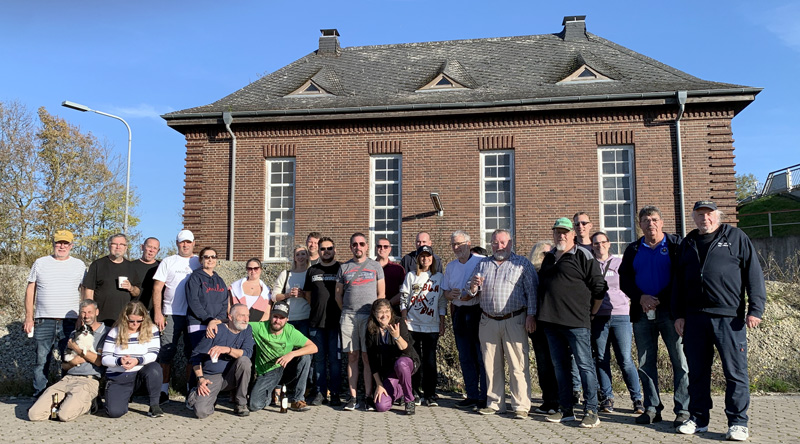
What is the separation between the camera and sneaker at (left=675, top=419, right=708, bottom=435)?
5309 millimetres

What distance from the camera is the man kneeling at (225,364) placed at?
6309 mm

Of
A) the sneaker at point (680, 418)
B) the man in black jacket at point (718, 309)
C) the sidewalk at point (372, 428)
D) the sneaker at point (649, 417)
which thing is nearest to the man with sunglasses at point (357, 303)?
the sidewalk at point (372, 428)

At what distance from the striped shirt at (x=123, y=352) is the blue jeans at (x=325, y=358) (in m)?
1.73

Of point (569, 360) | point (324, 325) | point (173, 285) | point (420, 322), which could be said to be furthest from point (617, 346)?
point (173, 285)

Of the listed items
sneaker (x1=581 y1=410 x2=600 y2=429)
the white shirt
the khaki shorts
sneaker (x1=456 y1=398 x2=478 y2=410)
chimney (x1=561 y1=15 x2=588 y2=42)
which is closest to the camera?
sneaker (x1=581 y1=410 x2=600 y2=429)

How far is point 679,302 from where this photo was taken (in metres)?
5.54

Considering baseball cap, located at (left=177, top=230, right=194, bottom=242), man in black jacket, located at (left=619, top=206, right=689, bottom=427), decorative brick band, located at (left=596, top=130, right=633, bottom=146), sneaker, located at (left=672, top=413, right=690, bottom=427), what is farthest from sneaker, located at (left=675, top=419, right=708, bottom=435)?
decorative brick band, located at (left=596, top=130, right=633, bottom=146)

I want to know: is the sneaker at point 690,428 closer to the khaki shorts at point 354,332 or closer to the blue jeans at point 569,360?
the blue jeans at point 569,360

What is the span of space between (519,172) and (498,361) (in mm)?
9511

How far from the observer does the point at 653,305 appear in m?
5.68

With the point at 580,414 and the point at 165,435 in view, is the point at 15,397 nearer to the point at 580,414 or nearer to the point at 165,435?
the point at 165,435

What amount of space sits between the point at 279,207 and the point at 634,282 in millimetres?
11791

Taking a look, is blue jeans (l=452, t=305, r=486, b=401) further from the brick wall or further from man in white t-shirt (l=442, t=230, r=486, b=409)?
the brick wall

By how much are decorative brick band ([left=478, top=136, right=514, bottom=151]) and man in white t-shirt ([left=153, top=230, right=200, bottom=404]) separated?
9653 millimetres
